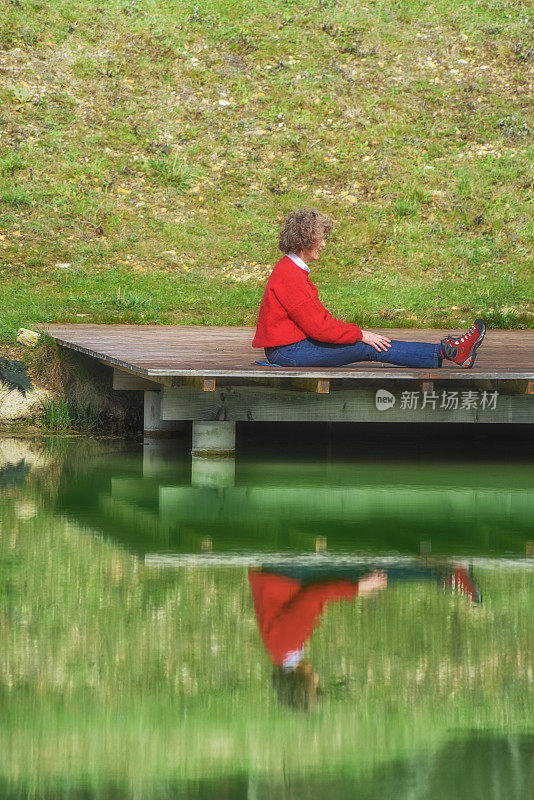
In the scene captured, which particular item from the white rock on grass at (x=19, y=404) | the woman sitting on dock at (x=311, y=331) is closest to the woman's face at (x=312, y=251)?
the woman sitting on dock at (x=311, y=331)

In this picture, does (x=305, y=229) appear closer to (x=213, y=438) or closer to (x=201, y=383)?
(x=201, y=383)

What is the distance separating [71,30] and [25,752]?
16.8m

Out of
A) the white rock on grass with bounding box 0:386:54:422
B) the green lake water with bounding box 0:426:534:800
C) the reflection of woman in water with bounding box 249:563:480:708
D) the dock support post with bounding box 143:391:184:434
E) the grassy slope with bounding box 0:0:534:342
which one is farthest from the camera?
the grassy slope with bounding box 0:0:534:342

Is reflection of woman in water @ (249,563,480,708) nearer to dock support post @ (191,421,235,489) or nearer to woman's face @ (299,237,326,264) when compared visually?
woman's face @ (299,237,326,264)

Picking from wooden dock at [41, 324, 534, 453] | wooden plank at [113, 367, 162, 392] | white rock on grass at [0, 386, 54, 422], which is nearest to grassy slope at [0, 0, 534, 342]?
white rock on grass at [0, 386, 54, 422]

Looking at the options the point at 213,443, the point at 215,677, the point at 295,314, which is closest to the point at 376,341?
the point at 295,314

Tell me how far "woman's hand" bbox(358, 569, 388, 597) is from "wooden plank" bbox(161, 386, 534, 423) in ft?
9.01

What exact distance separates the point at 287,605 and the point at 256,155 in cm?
1298

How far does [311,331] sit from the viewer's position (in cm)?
739

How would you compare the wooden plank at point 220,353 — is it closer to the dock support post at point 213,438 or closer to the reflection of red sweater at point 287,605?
the dock support post at point 213,438

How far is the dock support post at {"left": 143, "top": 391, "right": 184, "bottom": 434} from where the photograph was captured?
8.88m

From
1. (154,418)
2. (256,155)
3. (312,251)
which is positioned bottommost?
(154,418)

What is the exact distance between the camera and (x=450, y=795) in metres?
2.91

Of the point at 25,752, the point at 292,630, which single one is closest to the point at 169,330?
the point at 292,630
